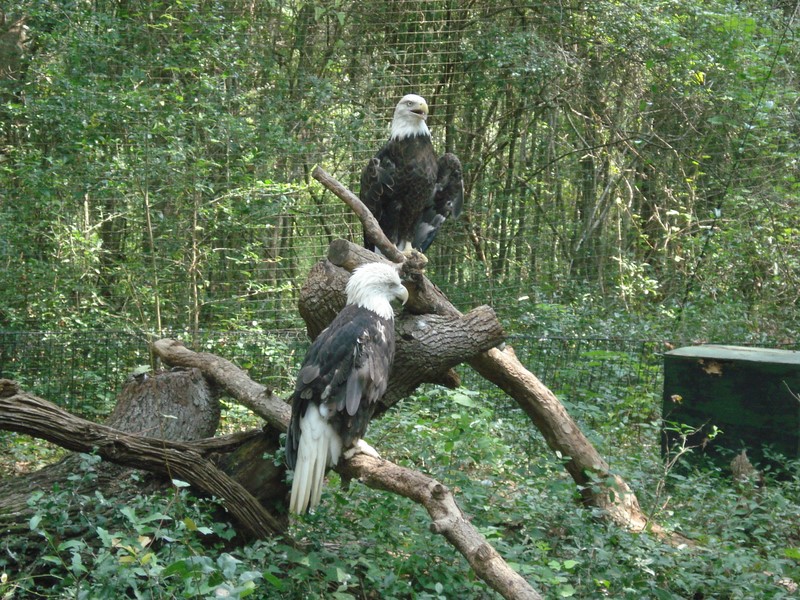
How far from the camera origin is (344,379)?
3059 mm

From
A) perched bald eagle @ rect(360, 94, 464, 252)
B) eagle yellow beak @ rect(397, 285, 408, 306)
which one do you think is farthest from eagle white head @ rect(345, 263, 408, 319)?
perched bald eagle @ rect(360, 94, 464, 252)

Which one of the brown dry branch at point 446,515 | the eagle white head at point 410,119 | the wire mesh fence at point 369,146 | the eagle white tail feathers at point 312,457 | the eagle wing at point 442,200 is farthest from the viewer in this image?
the wire mesh fence at point 369,146

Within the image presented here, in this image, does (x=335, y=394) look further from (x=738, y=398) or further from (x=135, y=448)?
(x=738, y=398)

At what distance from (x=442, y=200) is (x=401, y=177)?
409 millimetres

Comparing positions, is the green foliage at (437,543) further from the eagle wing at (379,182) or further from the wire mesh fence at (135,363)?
the eagle wing at (379,182)

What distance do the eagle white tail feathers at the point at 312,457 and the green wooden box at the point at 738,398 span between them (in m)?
1.91

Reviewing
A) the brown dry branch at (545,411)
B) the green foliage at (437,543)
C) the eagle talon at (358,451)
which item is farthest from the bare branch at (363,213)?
the eagle talon at (358,451)

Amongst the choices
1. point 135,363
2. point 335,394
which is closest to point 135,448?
point 335,394

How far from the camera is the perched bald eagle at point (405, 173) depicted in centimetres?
501

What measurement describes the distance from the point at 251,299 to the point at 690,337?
3578 millimetres

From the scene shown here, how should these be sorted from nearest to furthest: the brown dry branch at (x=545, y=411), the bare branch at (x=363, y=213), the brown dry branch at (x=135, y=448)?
the brown dry branch at (x=135, y=448) → the brown dry branch at (x=545, y=411) → the bare branch at (x=363, y=213)

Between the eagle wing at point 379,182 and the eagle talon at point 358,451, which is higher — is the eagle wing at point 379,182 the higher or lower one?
the higher one

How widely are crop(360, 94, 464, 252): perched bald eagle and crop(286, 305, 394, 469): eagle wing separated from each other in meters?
1.80

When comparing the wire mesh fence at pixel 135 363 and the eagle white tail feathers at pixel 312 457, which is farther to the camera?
the wire mesh fence at pixel 135 363
